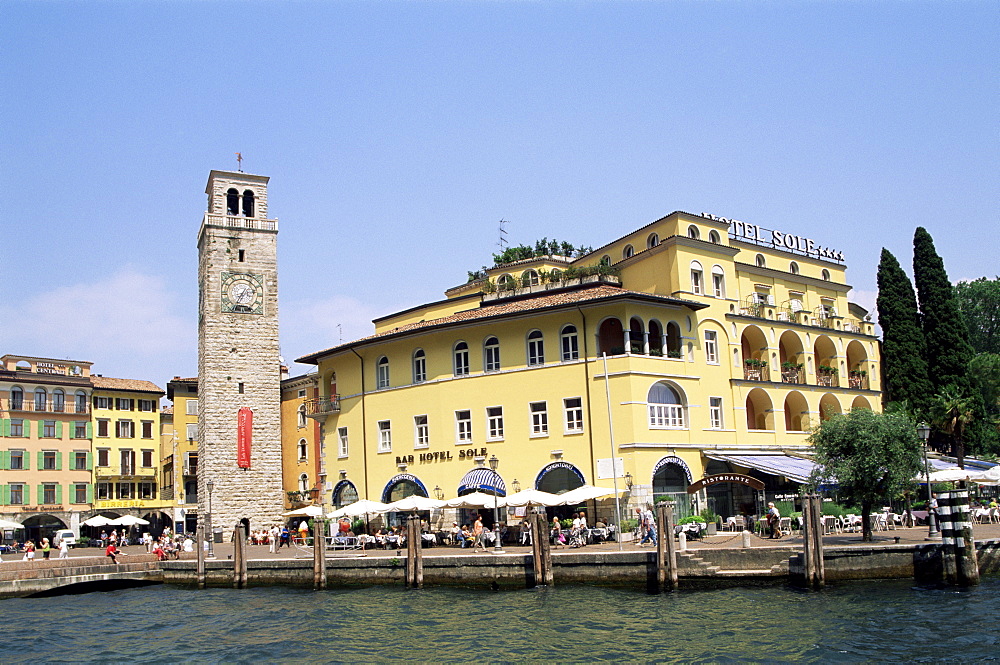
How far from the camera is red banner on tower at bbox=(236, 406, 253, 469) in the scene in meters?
51.9

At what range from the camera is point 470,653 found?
21.0 metres

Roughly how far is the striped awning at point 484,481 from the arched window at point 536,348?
15.9 ft

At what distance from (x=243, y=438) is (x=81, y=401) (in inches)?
705

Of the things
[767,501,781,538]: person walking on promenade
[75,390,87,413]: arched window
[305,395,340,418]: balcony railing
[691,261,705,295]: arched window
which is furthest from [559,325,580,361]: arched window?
[75,390,87,413]: arched window

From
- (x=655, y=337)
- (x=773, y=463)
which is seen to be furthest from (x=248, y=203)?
Result: (x=773, y=463)

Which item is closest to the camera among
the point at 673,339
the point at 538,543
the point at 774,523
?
the point at 538,543

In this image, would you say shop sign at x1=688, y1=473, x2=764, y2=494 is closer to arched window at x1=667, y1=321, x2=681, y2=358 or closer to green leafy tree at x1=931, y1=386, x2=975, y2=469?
arched window at x1=667, y1=321, x2=681, y2=358

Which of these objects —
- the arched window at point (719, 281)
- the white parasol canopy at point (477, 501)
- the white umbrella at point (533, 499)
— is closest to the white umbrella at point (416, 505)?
the white parasol canopy at point (477, 501)

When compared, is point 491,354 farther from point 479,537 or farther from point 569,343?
point 479,537

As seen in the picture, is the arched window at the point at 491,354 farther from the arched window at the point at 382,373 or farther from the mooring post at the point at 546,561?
the mooring post at the point at 546,561

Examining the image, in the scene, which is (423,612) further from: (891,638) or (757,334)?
(757,334)

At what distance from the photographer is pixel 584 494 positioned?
34.3 meters

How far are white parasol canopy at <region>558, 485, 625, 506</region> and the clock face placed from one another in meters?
25.7

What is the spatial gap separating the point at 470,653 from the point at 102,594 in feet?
68.1
